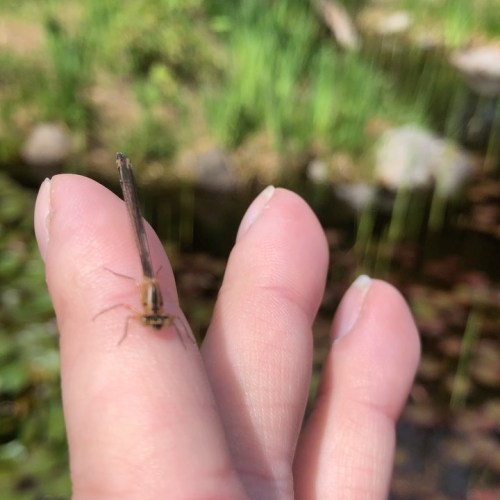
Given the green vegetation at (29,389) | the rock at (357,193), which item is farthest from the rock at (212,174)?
the green vegetation at (29,389)

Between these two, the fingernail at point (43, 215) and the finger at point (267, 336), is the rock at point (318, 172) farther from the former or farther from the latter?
the fingernail at point (43, 215)

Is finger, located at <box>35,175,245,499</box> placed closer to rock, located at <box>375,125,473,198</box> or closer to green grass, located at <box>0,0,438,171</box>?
green grass, located at <box>0,0,438,171</box>

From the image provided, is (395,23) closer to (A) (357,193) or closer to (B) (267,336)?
(A) (357,193)

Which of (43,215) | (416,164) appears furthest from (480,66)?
(43,215)

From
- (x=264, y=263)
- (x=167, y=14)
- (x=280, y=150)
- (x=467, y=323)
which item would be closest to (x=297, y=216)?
(x=264, y=263)

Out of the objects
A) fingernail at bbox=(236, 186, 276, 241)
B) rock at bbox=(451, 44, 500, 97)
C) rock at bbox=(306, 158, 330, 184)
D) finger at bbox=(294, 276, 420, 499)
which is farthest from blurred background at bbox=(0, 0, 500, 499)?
fingernail at bbox=(236, 186, 276, 241)
